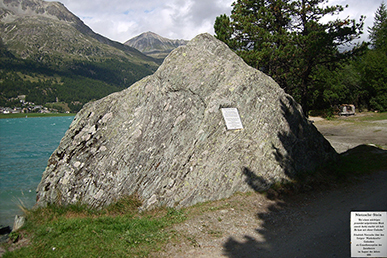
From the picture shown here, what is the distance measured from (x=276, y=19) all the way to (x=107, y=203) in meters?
24.3

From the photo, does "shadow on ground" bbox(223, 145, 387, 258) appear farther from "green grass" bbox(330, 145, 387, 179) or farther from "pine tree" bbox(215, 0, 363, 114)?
"pine tree" bbox(215, 0, 363, 114)

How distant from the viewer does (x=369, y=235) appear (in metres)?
4.61

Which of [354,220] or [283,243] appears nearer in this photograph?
[354,220]

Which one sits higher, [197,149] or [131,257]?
[197,149]

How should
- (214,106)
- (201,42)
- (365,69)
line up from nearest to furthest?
(214,106), (201,42), (365,69)

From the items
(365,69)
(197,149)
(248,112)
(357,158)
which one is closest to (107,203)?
(197,149)

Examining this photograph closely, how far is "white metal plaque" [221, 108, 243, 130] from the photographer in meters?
9.45

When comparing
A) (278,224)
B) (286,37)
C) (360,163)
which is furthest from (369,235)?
(286,37)

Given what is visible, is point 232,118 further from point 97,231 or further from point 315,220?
point 97,231

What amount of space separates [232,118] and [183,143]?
82.3 inches

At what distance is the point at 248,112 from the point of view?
395 inches

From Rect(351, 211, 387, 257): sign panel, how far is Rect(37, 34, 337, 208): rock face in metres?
4.18

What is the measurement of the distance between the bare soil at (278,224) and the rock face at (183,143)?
83 cm

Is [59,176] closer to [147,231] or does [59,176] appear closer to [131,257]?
[147,231]
